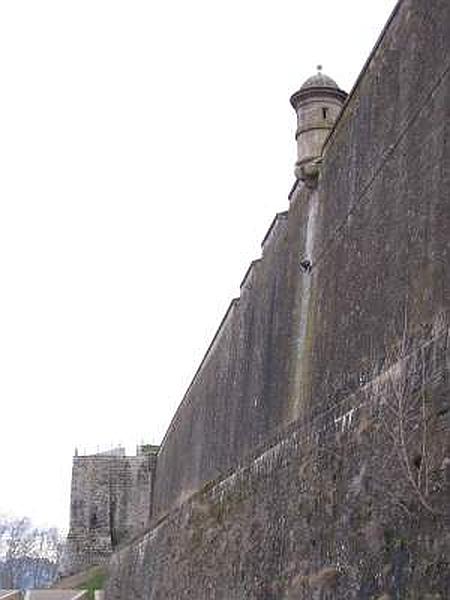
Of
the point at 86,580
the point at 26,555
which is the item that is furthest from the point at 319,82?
the point at 26,555

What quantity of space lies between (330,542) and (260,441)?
5.73m

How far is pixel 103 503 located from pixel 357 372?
127ft

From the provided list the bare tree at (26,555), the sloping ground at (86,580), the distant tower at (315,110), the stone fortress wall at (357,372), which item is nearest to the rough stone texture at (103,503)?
the sloping ground at (86,580)

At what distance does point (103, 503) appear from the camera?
153ft

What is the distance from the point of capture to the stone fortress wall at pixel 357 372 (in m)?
7.11

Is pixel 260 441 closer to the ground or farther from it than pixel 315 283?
closer to the ground

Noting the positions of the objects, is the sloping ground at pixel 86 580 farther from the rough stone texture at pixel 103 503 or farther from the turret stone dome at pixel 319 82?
the turret stone dome at pixel 319 82

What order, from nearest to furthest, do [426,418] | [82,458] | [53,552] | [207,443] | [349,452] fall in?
Answer: [426,418] → [349,452] → [207,443] → [82,458] → [53,552]

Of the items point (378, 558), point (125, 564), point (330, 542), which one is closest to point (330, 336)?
point (330, 542)

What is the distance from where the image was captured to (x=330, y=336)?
11461 mm

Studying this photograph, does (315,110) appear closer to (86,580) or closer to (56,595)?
(56,595)

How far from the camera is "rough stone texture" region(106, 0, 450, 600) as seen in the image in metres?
7.09

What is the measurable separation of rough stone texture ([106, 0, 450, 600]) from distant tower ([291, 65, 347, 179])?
754mm

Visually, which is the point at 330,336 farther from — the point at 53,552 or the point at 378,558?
the point at 53,552
